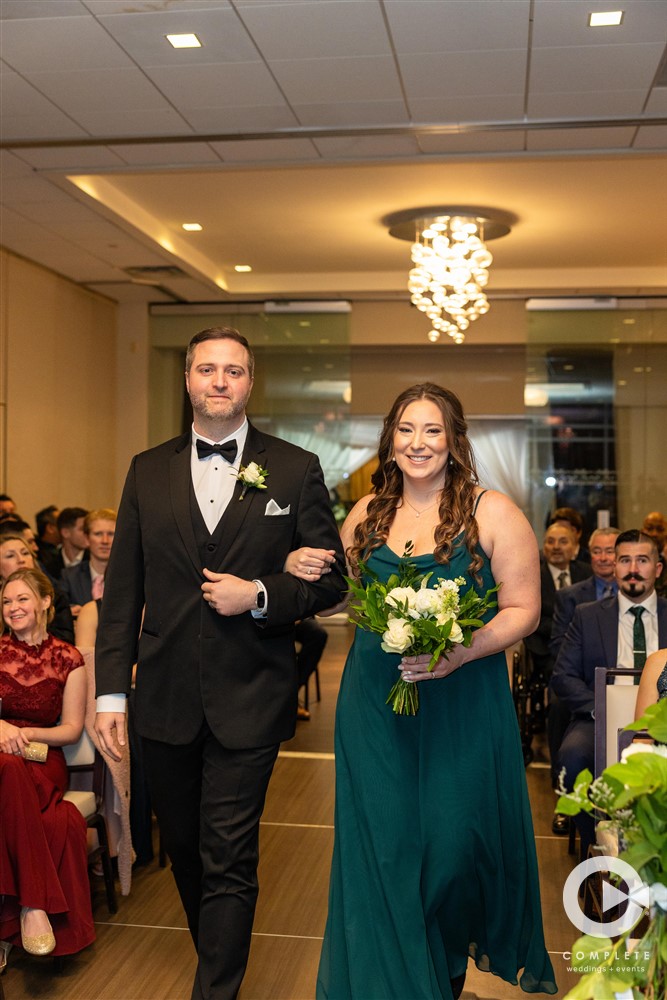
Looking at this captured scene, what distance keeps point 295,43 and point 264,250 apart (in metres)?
6.07

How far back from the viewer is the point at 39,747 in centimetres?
405

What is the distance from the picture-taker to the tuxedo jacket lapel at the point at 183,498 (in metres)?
3.13

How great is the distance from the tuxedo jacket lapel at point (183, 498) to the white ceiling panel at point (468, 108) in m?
3.81

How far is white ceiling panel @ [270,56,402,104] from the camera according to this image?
5758 millimetres

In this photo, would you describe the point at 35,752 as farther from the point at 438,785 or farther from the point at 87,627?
the point at 438,785

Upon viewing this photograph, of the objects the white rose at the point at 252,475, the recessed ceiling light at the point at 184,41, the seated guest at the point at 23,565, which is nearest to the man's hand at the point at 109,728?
the white rose at the point at 252,475

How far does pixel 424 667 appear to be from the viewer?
2777 millimetres

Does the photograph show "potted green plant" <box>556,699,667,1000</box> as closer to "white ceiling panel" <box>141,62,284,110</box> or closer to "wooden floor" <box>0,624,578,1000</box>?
"wooden floor" <box>0,624,578,1000</box>

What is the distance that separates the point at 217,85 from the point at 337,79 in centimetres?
69

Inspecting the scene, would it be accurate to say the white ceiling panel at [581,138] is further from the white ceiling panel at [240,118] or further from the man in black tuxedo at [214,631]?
the man in black tuxedo at [214,631]

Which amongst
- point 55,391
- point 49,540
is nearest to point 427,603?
point 49,540

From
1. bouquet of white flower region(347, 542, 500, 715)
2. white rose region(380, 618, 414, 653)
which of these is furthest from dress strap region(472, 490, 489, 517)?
white rose region(380, 618, 414, 653)

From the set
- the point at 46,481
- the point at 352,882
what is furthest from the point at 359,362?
the point at 352,882

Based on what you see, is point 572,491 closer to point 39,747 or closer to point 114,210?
point 114,210
